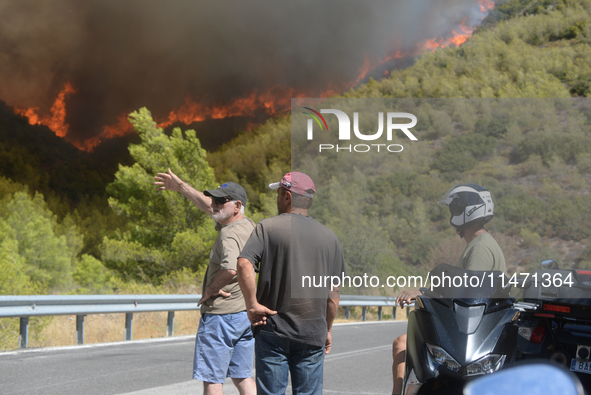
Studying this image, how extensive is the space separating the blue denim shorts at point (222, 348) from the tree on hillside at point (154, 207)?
2281cm

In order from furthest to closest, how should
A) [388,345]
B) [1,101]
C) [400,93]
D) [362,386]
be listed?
1. [1,101]
2. [400,93]
3. [388,345]
4. [362,386]

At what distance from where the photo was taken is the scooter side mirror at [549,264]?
196 inches

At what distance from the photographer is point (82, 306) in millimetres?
9852

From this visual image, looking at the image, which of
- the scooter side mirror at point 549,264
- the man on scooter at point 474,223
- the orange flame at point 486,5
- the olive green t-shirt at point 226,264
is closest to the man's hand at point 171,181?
the olive green t-shirt at point 226,264

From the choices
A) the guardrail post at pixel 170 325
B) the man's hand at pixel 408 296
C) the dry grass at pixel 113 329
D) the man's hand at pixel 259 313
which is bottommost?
the dry grass at pixel 113 329

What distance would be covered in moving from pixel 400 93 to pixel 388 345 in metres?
54.4

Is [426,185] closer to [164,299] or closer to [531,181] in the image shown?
[531,181]

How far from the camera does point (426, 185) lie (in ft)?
91.0

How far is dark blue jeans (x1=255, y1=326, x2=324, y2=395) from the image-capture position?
352cm

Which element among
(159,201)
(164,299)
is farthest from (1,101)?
(164,299)

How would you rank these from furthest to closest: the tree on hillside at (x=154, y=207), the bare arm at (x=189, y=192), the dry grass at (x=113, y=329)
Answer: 1. the tree on hillside at (x=154, y=207)
2. the dry grass at (x=113, y=329)
3. the bare arm at (x=189, y=192)

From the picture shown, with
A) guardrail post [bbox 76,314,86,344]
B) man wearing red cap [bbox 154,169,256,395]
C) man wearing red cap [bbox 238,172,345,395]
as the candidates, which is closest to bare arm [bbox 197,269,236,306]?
man wearing red cap [bbox 154,169,256,395]

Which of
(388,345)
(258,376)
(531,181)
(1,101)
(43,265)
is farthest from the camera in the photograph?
(1,101)

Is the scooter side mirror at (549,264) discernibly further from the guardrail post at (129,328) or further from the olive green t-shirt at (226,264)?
the guardrail post at (129,328)
